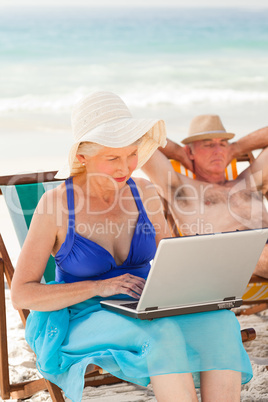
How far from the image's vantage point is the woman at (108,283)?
5.72 ft

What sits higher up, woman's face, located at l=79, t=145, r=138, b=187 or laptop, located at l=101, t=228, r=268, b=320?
woman's face, located at l=79, t=145, r=138, b=187

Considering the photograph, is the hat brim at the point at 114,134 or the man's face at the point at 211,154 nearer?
the hat brim at the point at 114,134

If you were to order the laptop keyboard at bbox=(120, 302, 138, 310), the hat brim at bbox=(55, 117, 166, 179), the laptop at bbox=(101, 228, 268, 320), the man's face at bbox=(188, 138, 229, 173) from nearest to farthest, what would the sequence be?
the laptop at bbox=(101, 228, 268, 320)
the laptop keyboard at bbox=(120, 302, 138, 310)
the hat brim at bbox=(55, 117, 166, 179)
the man's face at bbox=(188, 138, 229, 173)

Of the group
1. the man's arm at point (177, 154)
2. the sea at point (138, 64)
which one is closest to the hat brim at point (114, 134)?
the man's arm at point (177, 154)

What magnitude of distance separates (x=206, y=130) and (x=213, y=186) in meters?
0.37

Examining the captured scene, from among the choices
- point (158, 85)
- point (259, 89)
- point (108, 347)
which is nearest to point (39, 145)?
point (158, 85)

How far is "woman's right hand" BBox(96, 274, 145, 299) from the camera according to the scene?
1911 millimetres

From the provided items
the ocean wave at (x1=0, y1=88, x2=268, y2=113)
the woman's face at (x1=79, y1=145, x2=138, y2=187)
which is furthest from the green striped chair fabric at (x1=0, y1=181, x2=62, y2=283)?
the ocean wave at (x1=0, y1=88, x2=268, y2=113)

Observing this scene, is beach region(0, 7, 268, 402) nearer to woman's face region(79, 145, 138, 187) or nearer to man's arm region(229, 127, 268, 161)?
man's arm region(229, 127, 268, 161)

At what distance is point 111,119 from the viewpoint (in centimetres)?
206

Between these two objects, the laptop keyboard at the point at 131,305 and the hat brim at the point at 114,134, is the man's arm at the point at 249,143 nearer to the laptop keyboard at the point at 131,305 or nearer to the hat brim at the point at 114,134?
the hat brim at the point at 114,134

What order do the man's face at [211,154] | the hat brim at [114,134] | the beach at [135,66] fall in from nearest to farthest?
the hat brim at [114,134] → the man's face at [211,154] → the beach at [135,66]

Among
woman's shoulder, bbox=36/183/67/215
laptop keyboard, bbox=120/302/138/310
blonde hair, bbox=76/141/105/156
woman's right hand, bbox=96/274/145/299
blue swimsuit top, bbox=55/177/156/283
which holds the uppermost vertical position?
blonde hair, bbox=76/141/105/156

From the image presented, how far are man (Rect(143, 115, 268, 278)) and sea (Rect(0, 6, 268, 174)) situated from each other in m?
8.90
